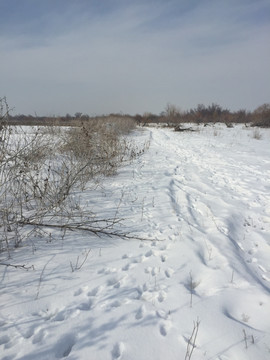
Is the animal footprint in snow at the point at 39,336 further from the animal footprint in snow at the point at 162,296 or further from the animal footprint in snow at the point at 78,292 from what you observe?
the animal footprint in snow at the point at 162,296

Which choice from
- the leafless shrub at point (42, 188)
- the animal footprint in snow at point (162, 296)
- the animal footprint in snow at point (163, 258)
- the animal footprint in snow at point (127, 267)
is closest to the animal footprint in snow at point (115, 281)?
the animal footprint in snow at point (127, 267)

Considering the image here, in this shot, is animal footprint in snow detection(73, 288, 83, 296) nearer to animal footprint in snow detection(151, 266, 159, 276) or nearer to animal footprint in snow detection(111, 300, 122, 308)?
animal footprint in snow detection(111, 300, 122, 308)

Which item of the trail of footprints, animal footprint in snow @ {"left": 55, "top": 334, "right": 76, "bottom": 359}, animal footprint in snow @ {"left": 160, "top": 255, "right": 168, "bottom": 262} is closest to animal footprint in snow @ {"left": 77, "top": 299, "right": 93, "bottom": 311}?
the trail of footprints

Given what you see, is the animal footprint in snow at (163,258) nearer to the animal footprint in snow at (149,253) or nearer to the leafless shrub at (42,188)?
the animal footprint in snow at (149,253)

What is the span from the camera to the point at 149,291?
1869 mm

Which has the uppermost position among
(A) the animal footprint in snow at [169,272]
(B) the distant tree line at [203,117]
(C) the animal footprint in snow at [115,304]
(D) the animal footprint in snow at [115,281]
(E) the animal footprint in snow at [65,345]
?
(B) the distant tree line at [203,117]

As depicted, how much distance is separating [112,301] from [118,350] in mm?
396

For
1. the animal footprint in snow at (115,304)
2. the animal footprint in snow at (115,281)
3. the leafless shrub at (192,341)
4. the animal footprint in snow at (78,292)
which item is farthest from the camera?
the animal footprint in snow at (115,281)

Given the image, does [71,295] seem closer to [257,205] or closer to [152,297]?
[152,297]

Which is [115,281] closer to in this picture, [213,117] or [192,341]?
[192,341]

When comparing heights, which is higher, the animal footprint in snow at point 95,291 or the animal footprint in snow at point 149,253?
the animal footprint in snow at point 149,253

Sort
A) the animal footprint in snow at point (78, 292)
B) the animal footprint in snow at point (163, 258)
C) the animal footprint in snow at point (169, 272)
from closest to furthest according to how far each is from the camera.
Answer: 1. the animal footprint in snow at point (78, 292)
2. the animal footprint in snow at point (169, 272)
3. the animal footprint in snow at point (163, 258)

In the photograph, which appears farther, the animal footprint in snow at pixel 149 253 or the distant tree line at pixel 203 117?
the distant tree line at pixel 203 117

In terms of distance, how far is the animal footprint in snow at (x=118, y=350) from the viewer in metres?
1.35
